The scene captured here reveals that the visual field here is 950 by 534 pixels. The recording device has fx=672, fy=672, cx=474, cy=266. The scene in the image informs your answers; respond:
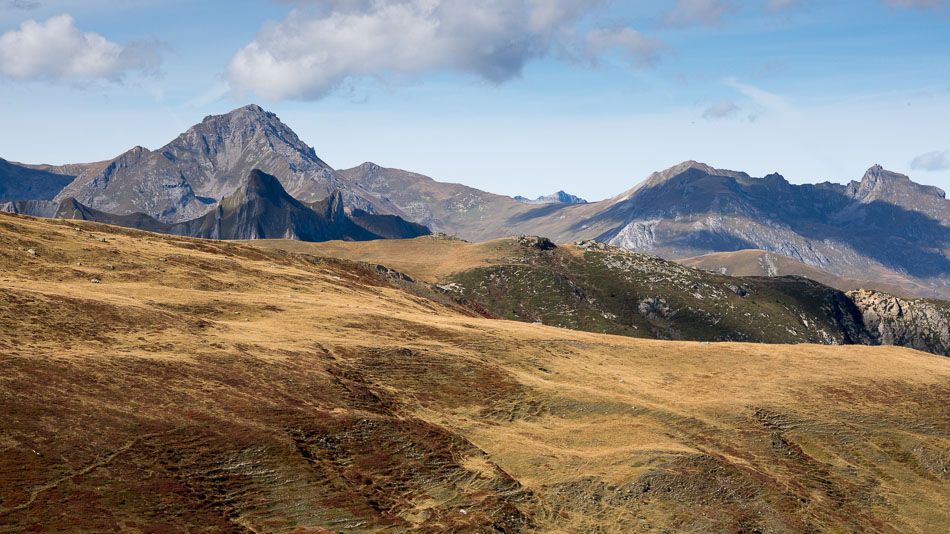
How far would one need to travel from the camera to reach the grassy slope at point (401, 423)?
126 ft

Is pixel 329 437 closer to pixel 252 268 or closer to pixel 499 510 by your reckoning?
pixel 499 510

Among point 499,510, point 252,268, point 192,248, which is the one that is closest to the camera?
point 499,510

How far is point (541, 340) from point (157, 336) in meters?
49.8

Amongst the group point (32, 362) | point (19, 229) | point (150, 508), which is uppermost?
point (19, 229)

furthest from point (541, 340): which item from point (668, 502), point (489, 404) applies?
point (668, 502)

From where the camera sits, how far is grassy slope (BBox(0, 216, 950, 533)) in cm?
3844

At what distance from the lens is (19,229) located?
313ft

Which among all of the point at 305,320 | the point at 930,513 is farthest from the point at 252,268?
the point at 930,513

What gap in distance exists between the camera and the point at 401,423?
171 ft

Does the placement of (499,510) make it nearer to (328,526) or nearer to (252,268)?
(328,526)

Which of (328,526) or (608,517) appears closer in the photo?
(328,526)

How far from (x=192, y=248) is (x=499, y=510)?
104 meters

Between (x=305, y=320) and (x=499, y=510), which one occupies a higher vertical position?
(x=305, y=320)

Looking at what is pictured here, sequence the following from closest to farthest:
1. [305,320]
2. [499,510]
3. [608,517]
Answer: [499,510] < [608,517] < [305,320]
